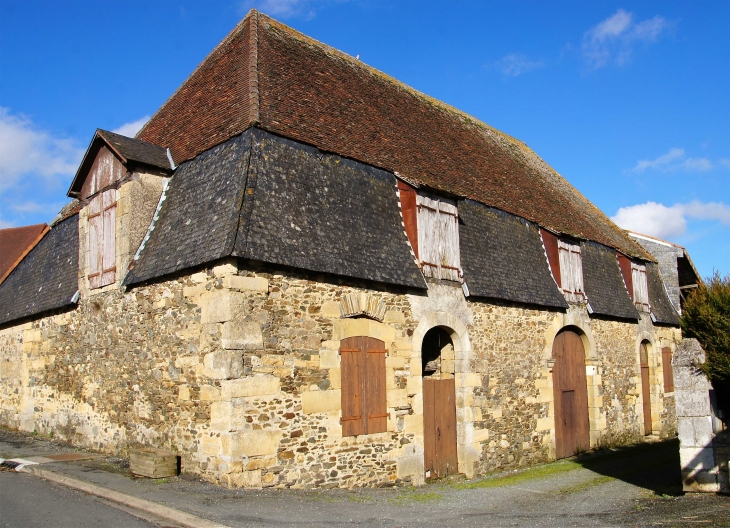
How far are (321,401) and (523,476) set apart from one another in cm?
481

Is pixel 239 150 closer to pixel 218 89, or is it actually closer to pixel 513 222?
pixel 218 89

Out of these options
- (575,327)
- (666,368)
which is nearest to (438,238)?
(575,327)

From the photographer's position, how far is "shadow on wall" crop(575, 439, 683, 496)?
35.0 ft

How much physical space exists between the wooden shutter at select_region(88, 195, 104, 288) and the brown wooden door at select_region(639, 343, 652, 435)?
47.8 feet

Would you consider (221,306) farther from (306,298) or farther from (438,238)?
(438,238)

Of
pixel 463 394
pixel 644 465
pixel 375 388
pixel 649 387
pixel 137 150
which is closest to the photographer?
pixel 375 388

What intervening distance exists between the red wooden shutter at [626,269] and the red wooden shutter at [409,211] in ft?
30.0

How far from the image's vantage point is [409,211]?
11.9m

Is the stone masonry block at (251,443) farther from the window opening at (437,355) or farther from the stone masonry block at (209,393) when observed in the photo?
the window opening at (437,355)

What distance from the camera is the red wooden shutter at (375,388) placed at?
10414 millimetres

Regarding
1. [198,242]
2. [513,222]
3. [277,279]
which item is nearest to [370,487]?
[277,279]

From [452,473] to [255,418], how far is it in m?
4.83

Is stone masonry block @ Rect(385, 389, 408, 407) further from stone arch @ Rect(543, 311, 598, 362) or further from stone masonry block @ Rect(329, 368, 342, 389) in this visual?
stone arch @ Rect(543, 311, 598, 362)

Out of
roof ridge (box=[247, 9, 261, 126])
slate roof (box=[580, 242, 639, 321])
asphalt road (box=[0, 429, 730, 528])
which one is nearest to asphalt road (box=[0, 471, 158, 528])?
asphalt road (box=[0, 429, 730, 528])
